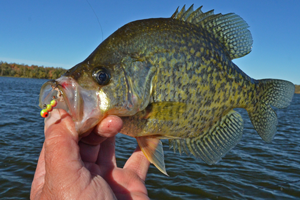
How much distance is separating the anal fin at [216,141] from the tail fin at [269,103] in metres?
0.32

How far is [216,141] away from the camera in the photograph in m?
2.94

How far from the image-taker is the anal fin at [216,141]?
286cm

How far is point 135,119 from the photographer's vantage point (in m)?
2.33

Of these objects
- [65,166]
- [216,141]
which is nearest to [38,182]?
[65,166]

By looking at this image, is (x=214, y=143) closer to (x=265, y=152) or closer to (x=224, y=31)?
(x=224, y=31)

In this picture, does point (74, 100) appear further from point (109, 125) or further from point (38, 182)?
point (38, 182)

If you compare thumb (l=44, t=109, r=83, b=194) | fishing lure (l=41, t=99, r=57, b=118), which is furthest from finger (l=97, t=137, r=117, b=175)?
fishing lure (l=41, t=99, r=57, b=118)

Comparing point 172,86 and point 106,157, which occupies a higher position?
point 172,86

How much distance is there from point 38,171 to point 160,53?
164 cm

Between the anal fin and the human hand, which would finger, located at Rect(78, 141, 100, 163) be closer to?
the human hand

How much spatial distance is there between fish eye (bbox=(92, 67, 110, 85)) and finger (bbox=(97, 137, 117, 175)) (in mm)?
1550

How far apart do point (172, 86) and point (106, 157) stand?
5.19 ft

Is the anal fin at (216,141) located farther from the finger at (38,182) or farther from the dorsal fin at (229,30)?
the finger at (38,182)

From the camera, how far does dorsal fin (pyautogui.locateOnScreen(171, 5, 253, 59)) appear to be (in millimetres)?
2848
